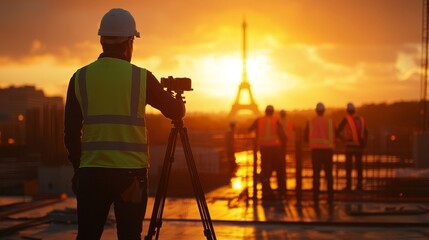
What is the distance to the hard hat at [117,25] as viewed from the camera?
429 centimetres

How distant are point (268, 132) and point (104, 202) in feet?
32.4

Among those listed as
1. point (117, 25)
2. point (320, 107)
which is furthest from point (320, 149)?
point (117, 25)

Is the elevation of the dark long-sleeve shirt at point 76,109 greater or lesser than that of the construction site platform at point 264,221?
greater

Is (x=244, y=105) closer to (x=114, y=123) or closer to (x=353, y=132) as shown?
(x=353, y=132)

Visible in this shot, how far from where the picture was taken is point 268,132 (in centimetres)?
1384

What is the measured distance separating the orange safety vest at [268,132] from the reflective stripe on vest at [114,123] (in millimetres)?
9690

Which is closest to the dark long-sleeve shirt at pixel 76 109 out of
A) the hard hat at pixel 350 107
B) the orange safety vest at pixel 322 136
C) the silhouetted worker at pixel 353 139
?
the orange safety vest at pixel 322 136

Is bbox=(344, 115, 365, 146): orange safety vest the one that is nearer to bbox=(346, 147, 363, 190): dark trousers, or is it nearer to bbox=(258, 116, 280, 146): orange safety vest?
bbox=(346, 147, 363, 190): dark trousers

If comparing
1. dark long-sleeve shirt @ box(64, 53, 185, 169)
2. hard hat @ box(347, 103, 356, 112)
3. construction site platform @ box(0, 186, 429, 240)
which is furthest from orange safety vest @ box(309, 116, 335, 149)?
dark long-sleeve shirt @ box(64, 53, 185, 169)

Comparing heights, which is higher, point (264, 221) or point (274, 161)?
point (274, 161)

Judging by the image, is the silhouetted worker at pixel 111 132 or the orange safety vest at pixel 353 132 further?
the orange safety vest at pixel 353 132

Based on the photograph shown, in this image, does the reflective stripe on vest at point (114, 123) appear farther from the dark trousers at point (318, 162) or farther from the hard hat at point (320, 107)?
the hard hat at point (320, 107)

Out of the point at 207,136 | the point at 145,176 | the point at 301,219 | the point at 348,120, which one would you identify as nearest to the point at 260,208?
the point at 301,219

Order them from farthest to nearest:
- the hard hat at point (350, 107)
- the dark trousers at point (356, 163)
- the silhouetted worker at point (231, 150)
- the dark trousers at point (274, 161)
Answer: the silhouetted worker at point (231, 150), the hard hat at point (350, 107), the dark trousers at point (356, 163), the dark trousers at point (274, 161)
